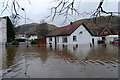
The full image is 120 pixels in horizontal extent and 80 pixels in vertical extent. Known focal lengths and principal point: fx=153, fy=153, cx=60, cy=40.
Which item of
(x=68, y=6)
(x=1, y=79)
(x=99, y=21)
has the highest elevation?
(x=68, y=6)

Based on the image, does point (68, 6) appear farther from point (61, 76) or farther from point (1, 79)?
point (1, 79)

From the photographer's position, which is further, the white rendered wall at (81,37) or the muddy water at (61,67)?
the white rendered wall at (81,37)

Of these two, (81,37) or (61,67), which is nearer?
(61,67)

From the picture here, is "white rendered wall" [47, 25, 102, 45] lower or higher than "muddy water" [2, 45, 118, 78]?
higher

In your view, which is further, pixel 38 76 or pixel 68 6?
pixel 38 76

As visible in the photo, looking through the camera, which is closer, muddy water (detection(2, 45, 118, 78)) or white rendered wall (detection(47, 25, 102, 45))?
muddy water (detection(2, 45, 118, 78))

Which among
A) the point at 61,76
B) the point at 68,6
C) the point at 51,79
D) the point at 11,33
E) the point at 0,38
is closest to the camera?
the point at 68,6

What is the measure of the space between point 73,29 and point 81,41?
11.5 feet

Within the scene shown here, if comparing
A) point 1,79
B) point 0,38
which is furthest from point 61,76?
point 0,38

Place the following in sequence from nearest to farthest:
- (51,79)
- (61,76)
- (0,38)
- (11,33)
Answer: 1. (51,79)
2. (61,76)
3. (0,38)
4. (11,33)

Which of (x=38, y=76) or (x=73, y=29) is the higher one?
(x=73, y=29)

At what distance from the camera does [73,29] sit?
3625cm

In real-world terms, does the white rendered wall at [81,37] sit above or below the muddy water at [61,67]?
above

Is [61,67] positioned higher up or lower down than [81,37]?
lower down
